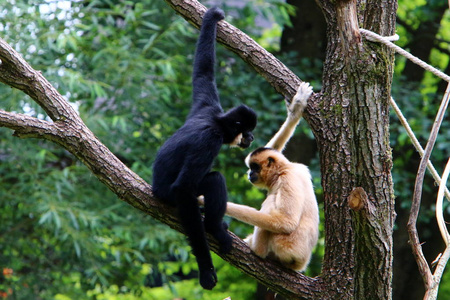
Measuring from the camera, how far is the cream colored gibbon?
4.67 metres

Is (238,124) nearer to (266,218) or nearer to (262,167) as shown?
(262,167)

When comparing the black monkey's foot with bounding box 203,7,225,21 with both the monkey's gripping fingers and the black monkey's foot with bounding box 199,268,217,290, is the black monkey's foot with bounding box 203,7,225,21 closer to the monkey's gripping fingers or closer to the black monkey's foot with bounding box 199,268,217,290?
the monkey's gripping fingers

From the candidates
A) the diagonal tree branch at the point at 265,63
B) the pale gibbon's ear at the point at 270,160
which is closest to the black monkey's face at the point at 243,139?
the pale gibbon's ear at the point at 270,160

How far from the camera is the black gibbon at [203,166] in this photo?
436 centimetres

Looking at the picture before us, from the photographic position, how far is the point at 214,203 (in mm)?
4465

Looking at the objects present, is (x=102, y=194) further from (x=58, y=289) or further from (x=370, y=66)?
(x=370, y=66)

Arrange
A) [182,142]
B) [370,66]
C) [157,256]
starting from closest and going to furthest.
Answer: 1. [370,66]
2. [182,142]
3. [157,256]

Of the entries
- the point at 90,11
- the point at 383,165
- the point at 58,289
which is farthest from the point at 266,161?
the point at 58,289

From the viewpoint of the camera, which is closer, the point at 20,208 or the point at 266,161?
the point at 266,161

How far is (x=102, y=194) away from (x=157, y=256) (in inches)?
51.7

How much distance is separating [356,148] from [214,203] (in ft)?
3.84

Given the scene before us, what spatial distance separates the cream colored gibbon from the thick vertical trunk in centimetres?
39

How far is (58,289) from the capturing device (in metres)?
9.34

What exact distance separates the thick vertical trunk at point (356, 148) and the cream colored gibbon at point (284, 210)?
0.39m
